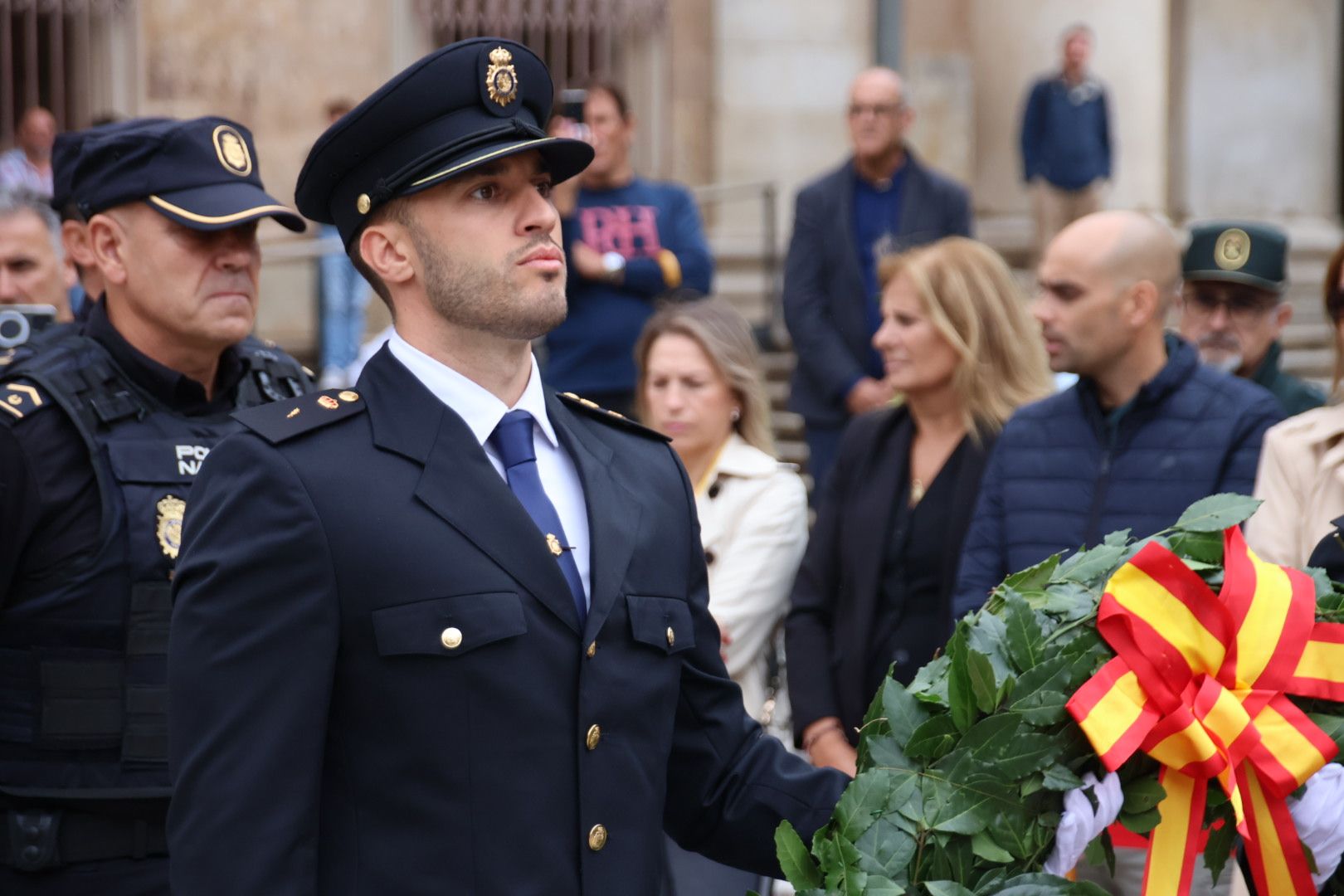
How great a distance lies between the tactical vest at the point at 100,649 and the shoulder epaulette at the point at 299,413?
0.85 meters

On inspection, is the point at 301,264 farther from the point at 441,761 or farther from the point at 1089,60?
the point at 441,761

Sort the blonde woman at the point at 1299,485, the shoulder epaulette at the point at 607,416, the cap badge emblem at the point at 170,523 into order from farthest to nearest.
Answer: the blonde woman at the point at 1299,485 → the cap badge emblem at the point at 170,523 → the shoulder epaulette at the point at 607,416

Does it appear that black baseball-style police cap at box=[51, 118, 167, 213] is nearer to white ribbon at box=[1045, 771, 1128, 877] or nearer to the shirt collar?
the shirt collar

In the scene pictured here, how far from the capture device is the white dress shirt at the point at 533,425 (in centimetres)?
266

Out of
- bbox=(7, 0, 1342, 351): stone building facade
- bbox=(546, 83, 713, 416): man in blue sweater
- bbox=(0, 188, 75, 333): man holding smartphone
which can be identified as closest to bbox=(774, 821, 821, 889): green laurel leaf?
bbox=(0, 188, 75, 333): man holding smartphone

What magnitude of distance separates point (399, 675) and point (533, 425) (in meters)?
0.46

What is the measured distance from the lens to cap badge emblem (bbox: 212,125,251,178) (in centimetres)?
380

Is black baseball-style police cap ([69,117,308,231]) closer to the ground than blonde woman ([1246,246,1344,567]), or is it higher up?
higher up

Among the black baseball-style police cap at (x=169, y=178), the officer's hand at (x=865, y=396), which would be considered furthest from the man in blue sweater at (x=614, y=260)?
the black baseball-style police cap at (x=169, y=178)

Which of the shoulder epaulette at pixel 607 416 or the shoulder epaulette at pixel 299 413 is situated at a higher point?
the shoulder epaulette at pixel 299 413

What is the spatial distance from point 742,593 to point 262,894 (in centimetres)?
286

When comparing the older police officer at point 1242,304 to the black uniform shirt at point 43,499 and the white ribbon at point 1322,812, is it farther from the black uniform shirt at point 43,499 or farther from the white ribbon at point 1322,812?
the black uniform shirt at point 43,499

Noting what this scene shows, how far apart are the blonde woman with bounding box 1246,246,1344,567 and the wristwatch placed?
3.87 m

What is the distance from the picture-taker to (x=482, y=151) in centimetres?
265
